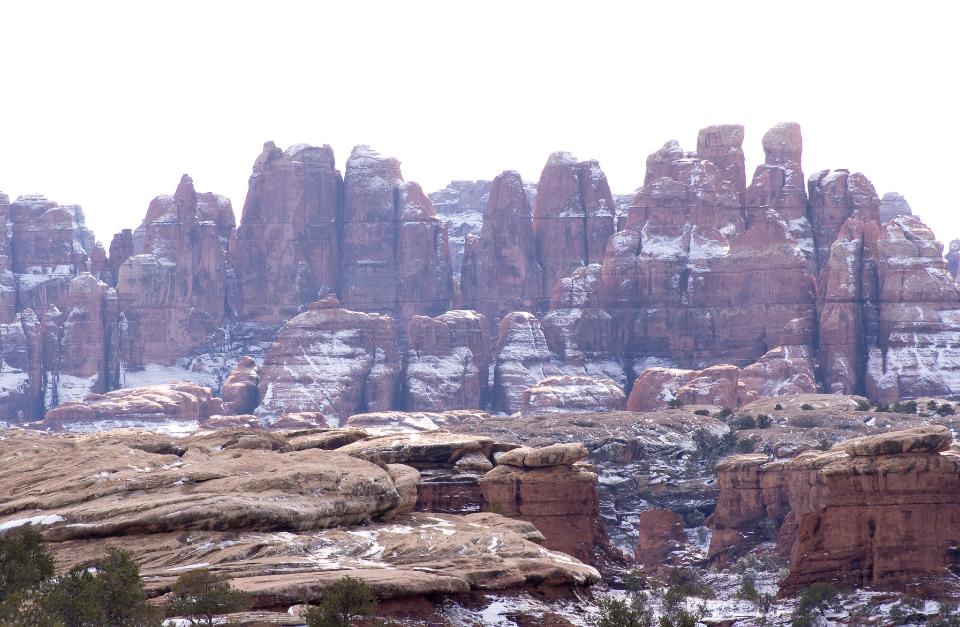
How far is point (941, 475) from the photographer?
81.3m

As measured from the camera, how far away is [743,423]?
14825 centimetres

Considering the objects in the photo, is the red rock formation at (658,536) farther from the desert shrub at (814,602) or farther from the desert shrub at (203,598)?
the desert shrub at (203,598)

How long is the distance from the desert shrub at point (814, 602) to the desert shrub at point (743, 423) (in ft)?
220

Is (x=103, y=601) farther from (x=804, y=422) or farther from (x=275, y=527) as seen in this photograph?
(x=804, y=422)

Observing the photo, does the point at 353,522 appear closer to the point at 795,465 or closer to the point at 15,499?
the point at 15,499

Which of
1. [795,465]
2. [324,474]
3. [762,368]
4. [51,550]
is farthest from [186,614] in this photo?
[762,368]

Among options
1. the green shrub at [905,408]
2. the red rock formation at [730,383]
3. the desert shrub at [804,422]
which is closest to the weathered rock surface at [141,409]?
the red rock formation at [730,383]

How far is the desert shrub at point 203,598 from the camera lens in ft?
167

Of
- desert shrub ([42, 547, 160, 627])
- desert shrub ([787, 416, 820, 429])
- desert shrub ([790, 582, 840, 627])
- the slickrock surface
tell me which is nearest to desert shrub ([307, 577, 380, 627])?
the slickrock surface

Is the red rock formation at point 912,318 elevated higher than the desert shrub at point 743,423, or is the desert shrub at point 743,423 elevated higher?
the red rock formation at point 912,318

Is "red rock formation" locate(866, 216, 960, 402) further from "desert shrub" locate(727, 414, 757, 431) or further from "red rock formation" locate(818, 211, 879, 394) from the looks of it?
"desert shrub" locate(727, 414, 757, 431)

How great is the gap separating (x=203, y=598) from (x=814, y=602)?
3228cm

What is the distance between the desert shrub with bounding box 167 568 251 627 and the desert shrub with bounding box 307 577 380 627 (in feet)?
5.66

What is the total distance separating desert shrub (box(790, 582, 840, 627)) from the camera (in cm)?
7600
